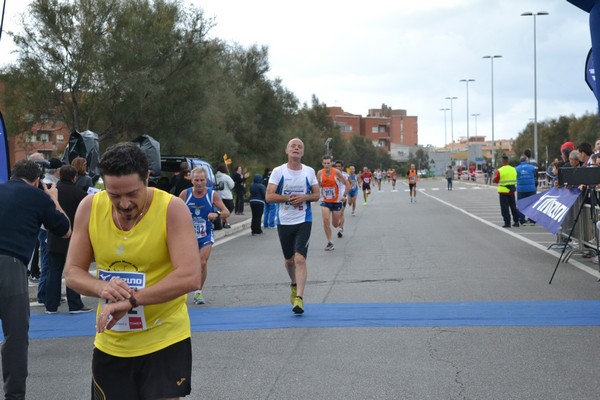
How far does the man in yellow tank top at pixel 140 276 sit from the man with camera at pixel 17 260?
2023mm

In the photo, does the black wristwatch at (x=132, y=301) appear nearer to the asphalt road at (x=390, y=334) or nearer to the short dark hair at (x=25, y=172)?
the asphalt road at (x=390, y=334)

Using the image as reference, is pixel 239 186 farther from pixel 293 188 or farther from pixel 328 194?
pixel 293 188

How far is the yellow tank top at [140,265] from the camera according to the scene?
3574 millimetres

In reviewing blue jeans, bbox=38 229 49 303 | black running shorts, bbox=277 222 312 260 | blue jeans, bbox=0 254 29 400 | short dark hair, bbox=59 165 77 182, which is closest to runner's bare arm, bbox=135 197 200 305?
blue jeans, bbox=0 254 29 400

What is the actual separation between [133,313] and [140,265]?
0.21m

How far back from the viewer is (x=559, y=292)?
10219 mm

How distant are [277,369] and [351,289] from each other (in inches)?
173

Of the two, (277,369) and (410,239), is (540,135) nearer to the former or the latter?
(410,239)

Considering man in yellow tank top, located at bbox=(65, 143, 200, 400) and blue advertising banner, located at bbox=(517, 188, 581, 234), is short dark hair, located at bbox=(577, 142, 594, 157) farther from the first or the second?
man in yellow tank top, located at bbox=(65, 143, 200, 400)

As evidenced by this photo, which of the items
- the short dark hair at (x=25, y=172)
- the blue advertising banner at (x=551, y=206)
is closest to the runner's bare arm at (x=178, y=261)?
the short dark hair at (x=25, y=172)

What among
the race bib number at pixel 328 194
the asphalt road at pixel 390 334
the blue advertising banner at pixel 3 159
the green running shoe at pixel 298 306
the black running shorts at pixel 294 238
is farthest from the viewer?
the race bib number at pixel 328 194

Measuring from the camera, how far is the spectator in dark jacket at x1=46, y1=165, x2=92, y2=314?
9766mm

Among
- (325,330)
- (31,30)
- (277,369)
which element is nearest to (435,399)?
(277,369)

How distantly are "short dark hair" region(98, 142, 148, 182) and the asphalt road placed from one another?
8.95ft
